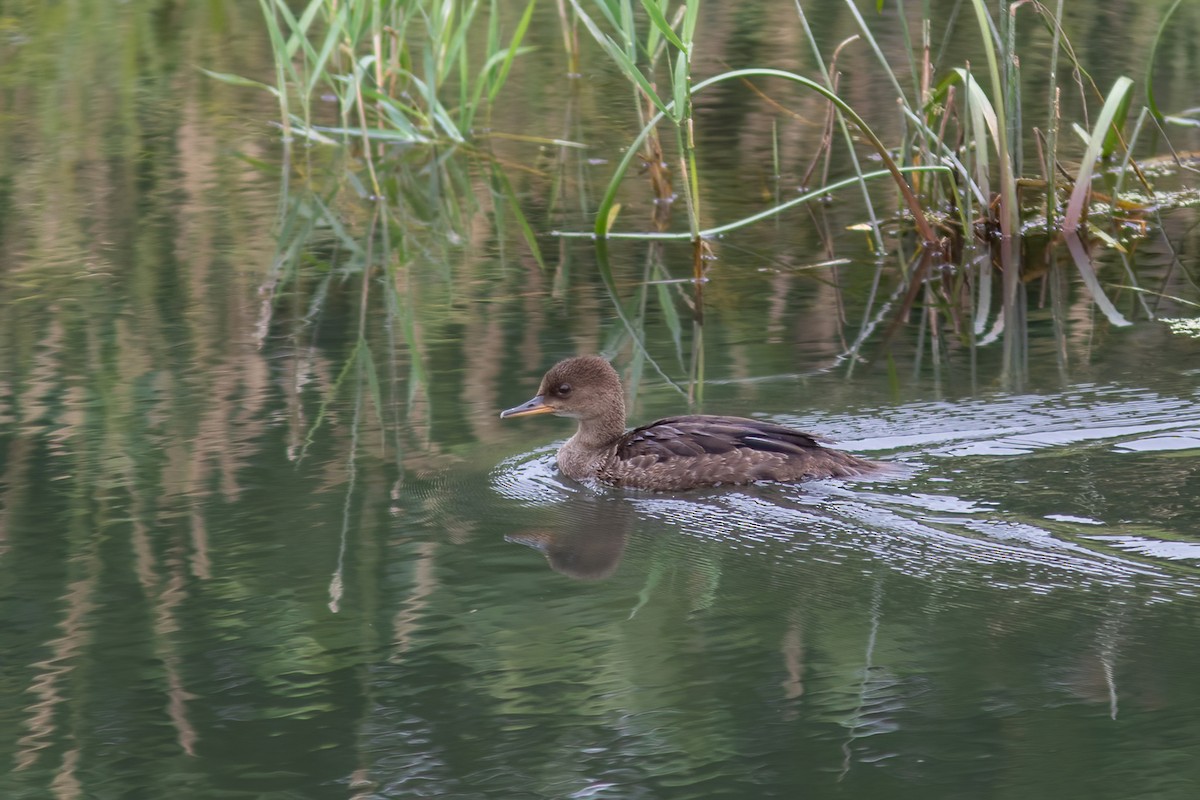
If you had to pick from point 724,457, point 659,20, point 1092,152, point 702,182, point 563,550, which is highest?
point 659,20

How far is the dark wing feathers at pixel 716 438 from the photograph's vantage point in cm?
695

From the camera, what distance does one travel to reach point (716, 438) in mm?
7004

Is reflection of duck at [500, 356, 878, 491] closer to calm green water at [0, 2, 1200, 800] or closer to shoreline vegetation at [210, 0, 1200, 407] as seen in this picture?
calm green water at [0, 2, 1200, 800]

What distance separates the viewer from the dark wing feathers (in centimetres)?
695

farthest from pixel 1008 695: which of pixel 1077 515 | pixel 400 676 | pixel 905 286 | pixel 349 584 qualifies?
pixel 905 286

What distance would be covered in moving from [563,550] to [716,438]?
941mm

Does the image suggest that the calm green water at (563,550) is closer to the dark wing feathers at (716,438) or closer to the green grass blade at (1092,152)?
the dark wing feathers at (716,438)

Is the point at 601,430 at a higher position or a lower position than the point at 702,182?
lower

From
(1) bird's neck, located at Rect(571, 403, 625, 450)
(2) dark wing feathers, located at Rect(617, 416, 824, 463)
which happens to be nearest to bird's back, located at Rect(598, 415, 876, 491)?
(2) dark wing feathers, located at Rect(617, 416, 824, 463)

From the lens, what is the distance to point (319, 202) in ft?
41.0

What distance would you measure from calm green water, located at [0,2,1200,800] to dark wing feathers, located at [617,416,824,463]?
0.60 feet

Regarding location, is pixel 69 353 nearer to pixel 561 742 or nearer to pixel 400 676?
pixel 400 676

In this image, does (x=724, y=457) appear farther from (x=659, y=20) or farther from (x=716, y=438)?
(x=659, y=20)

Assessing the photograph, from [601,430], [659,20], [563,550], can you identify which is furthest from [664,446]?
[659,20]
